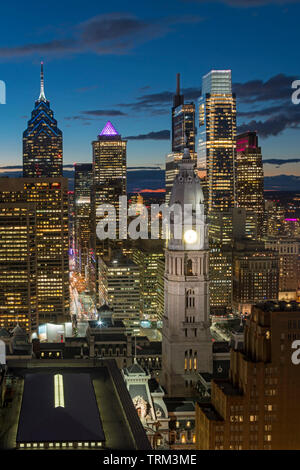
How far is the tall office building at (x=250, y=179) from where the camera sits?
16262 cm

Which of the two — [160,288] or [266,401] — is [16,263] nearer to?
[160,288]

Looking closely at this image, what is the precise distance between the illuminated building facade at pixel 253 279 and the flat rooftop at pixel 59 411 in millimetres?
82296

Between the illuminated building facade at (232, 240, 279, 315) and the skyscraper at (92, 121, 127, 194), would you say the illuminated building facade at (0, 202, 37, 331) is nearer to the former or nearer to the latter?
the illuminated building facade at (232, 240, 279, 315)

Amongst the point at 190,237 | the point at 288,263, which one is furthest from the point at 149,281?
the point at 190,237

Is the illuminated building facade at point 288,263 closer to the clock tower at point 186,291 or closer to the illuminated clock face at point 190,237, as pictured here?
the clock tower at point 186,291

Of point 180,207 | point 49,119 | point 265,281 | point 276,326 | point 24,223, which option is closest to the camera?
point 276,326

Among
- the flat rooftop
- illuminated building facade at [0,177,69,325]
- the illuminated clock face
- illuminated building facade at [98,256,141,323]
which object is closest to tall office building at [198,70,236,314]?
illuminated building facade at [0,177,69,325]

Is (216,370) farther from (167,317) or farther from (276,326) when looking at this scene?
(276,326)

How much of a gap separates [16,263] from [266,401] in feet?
212

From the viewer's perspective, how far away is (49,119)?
6959 inches

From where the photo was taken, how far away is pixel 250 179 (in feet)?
537

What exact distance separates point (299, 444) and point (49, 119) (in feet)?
507

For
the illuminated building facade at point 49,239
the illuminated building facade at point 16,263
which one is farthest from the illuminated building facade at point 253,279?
the illuminated building facade at point 16,263
